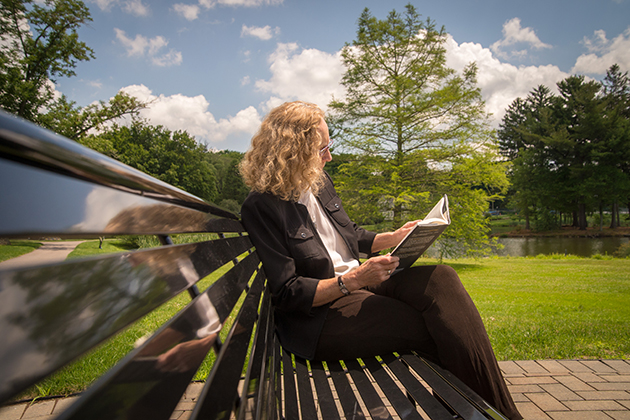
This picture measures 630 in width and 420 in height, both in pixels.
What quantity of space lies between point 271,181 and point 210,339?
4.19 feet

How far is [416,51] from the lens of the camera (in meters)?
15.9

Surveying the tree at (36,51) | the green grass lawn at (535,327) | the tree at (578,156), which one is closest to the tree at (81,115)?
the tree at (36,51)

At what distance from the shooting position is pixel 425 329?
178 cm

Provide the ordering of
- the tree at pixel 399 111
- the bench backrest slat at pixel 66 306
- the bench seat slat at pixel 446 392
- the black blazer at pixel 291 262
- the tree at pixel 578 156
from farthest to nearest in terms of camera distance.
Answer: the tree at pixel 578 156, the tree at pixel 399 111, the black blazer at pixel 291 262, the bench seat slat at pixel 446 392, the bench backrest slat at pixel 66 306

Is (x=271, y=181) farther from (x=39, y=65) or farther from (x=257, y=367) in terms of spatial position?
(x=39, y=65)

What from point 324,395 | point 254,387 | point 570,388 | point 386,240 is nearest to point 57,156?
point 254,387

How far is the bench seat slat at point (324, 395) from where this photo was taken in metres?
1.32

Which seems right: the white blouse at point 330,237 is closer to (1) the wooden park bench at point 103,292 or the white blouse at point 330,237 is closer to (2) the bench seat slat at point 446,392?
(2) the bench seat slat at point 446,392

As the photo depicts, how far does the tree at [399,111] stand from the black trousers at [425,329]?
41.8 ft

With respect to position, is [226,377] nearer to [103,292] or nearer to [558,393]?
[103,292]

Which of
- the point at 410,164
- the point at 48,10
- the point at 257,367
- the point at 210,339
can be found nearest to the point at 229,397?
the point at 210,339

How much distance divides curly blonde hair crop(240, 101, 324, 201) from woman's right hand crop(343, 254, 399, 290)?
56 cm

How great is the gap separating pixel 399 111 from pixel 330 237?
1370 cm

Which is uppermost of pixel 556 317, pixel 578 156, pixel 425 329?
pixel 578 156
